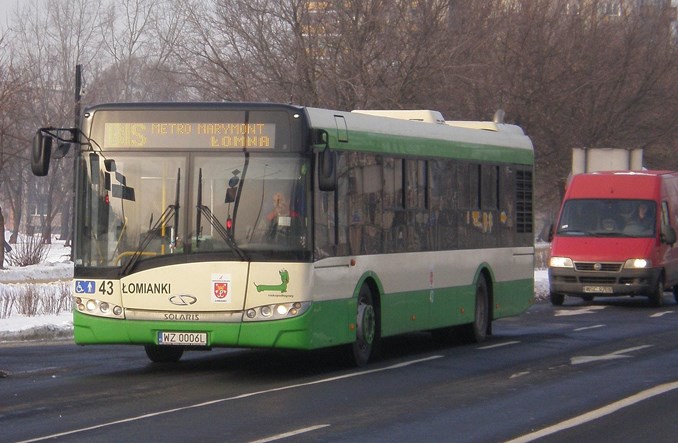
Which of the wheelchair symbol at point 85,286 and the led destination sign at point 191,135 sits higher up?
the led destination sign at point 191,135

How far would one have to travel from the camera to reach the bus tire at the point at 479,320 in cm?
1934

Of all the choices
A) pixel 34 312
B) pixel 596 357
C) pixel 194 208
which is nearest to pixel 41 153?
pixel 194 208

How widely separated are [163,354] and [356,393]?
12.4ft

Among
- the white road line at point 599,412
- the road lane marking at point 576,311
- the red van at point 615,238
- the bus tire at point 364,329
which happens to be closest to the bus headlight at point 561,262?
the red van at point 615,238

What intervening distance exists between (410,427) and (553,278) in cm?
1833

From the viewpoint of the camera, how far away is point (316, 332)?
14.2 m

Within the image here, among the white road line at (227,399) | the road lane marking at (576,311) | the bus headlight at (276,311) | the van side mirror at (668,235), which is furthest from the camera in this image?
the van side mirror at (668,235)

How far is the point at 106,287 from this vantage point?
1438 centimetres

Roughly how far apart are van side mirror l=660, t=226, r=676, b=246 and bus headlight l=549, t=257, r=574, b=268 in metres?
1.94

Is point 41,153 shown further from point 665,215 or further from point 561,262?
point 665,215

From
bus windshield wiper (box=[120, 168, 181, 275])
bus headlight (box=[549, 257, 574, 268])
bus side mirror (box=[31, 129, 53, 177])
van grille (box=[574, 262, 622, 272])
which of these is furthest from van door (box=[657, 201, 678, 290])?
bus side mirror (box=[31, 129, 53, 177])

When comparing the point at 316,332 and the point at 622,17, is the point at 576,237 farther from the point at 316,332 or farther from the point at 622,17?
the point at 622,17

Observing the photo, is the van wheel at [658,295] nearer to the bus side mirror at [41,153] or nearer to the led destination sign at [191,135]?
the led destination sign at [191,135]

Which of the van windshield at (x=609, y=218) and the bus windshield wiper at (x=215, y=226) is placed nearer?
the bus windshield wiper at (x=215, y=226)
